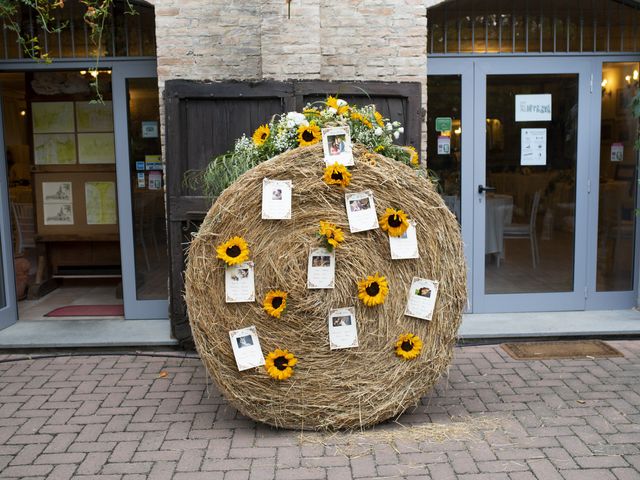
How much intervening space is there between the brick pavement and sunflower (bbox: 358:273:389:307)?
2.73 feet

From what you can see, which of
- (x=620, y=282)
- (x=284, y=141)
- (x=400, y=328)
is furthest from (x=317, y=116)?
(x=620, y=282)

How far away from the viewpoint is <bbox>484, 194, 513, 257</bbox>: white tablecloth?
643 cm

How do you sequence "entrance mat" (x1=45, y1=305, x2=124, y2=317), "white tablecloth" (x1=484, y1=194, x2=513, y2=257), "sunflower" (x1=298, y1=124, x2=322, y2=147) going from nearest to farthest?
"sunflower" (x1=298, y1=124, x2=322, y2=147) → "white tablecloth" (x1=484, y1=194, x2=513, y2=257) → "entrance mat" (x1=45, y1=305, x2=124, y2=317)

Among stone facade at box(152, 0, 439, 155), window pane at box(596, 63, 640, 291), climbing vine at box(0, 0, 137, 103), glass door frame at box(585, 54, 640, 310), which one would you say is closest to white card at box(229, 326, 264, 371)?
climbing vine at box(0, 0, 137, 103)

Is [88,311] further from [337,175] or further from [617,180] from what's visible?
[617,180]

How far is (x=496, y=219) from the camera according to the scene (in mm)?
6480

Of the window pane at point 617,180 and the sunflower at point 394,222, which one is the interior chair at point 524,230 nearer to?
the window pane at point 617,180

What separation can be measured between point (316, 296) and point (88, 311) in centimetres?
386

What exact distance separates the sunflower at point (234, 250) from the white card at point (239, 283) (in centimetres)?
6

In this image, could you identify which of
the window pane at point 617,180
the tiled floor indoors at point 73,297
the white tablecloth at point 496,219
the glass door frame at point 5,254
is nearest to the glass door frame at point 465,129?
the white tablecloth at point 496,219

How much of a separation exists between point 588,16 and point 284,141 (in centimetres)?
371

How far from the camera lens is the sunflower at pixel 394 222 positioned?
3.93 meters

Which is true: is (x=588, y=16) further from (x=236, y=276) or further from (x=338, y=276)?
(x=236, y=276)

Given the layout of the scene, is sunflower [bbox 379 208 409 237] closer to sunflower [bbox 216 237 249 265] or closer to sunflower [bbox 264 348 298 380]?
sunflower [bbox 216 237 249 265]
